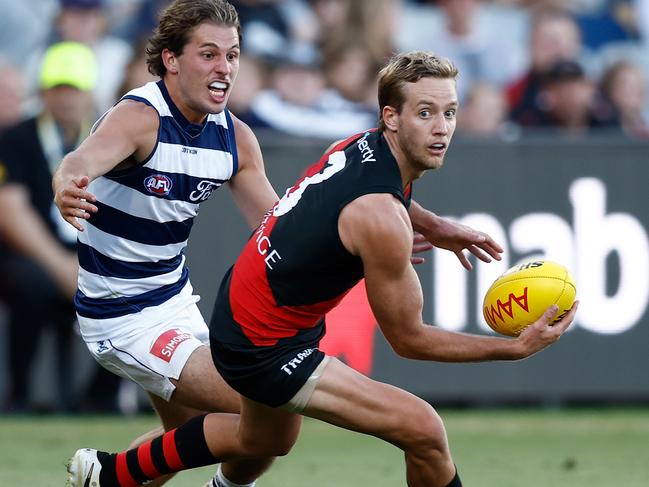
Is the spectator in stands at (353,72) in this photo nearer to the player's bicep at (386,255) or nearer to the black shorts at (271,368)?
the black shorts at (271,368)

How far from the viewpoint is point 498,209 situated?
1002cm

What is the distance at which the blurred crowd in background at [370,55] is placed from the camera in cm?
1131

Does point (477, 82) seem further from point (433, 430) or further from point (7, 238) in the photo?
point (433, 430)

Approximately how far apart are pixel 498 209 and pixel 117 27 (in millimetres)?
4502

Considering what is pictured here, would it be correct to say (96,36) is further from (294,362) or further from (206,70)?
(294,362)

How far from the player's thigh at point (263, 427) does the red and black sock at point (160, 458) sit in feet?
0.66

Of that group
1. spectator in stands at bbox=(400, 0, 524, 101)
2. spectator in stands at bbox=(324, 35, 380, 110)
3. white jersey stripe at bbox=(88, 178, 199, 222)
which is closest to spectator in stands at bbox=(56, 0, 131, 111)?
spectator in stands at bbox=(324, 35, 380, 110)

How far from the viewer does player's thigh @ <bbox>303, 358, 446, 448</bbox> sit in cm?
541

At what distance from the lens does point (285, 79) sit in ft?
38.0

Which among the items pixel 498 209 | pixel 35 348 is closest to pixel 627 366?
pixel 498 209

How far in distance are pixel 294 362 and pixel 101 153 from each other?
117 cm

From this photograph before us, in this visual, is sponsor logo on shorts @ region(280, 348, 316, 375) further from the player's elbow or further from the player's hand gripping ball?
the player's hand gripping ball

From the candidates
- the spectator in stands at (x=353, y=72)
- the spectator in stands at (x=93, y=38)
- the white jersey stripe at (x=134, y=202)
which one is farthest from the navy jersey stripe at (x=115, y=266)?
the spectator in stands at (x=353, y=72)

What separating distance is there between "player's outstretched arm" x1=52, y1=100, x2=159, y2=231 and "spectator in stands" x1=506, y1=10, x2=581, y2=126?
20.8ft
